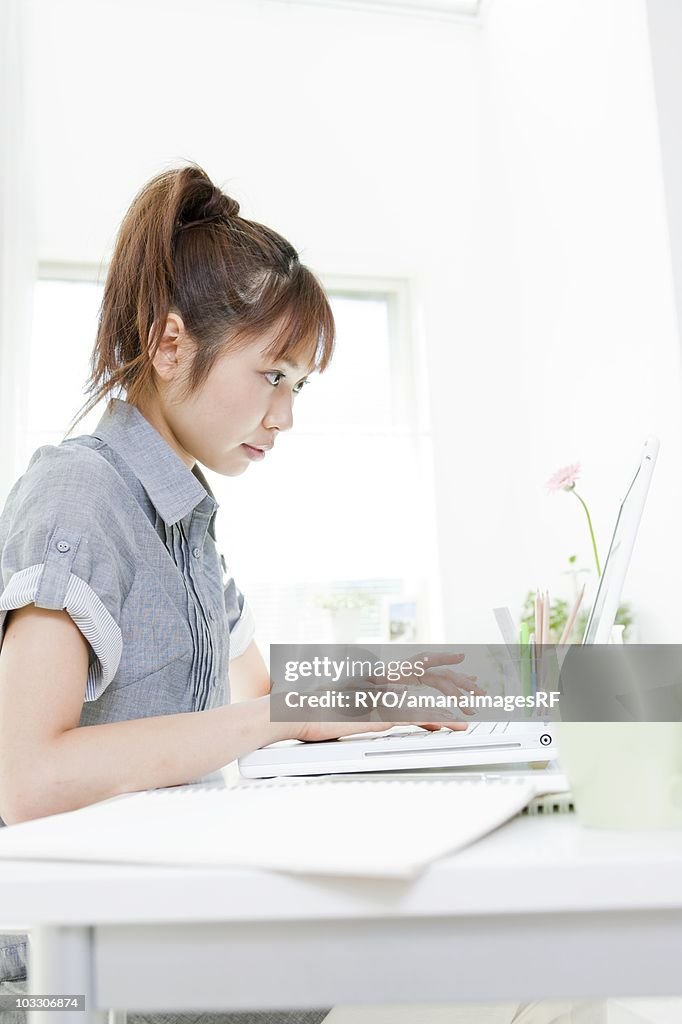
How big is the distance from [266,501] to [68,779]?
85.9 inches

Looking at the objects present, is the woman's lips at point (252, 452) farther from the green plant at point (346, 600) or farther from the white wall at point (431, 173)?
the green plant at point (346, 600)

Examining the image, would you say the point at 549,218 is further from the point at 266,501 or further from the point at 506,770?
the point at 506,770

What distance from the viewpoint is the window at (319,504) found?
285 cm

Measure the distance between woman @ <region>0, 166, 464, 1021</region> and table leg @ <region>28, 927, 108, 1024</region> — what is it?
34cm

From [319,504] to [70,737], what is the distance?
7.20 ft

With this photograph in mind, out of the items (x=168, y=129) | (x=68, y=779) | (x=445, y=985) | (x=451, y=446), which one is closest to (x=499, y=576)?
(x=451, y=446)

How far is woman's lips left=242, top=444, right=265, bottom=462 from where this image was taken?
3.97ft

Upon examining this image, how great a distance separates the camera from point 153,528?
96cm

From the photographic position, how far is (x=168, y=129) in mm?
2828

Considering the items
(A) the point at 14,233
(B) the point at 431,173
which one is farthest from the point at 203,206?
Answer: (B) the point at 431,173

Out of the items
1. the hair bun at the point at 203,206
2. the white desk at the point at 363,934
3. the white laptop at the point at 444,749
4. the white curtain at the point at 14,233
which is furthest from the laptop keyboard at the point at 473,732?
the white curtain at the point at 14,233

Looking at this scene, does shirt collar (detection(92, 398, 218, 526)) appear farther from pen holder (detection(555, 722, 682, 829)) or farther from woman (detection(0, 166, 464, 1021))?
pen holder (detection(555, 722, 682, 829))

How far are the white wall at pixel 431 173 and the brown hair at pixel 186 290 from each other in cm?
141

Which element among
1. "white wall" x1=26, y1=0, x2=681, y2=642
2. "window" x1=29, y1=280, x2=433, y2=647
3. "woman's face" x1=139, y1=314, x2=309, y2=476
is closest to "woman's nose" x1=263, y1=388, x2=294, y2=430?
"woman's face" x1=139, y1=314, x2=309, y2=476
